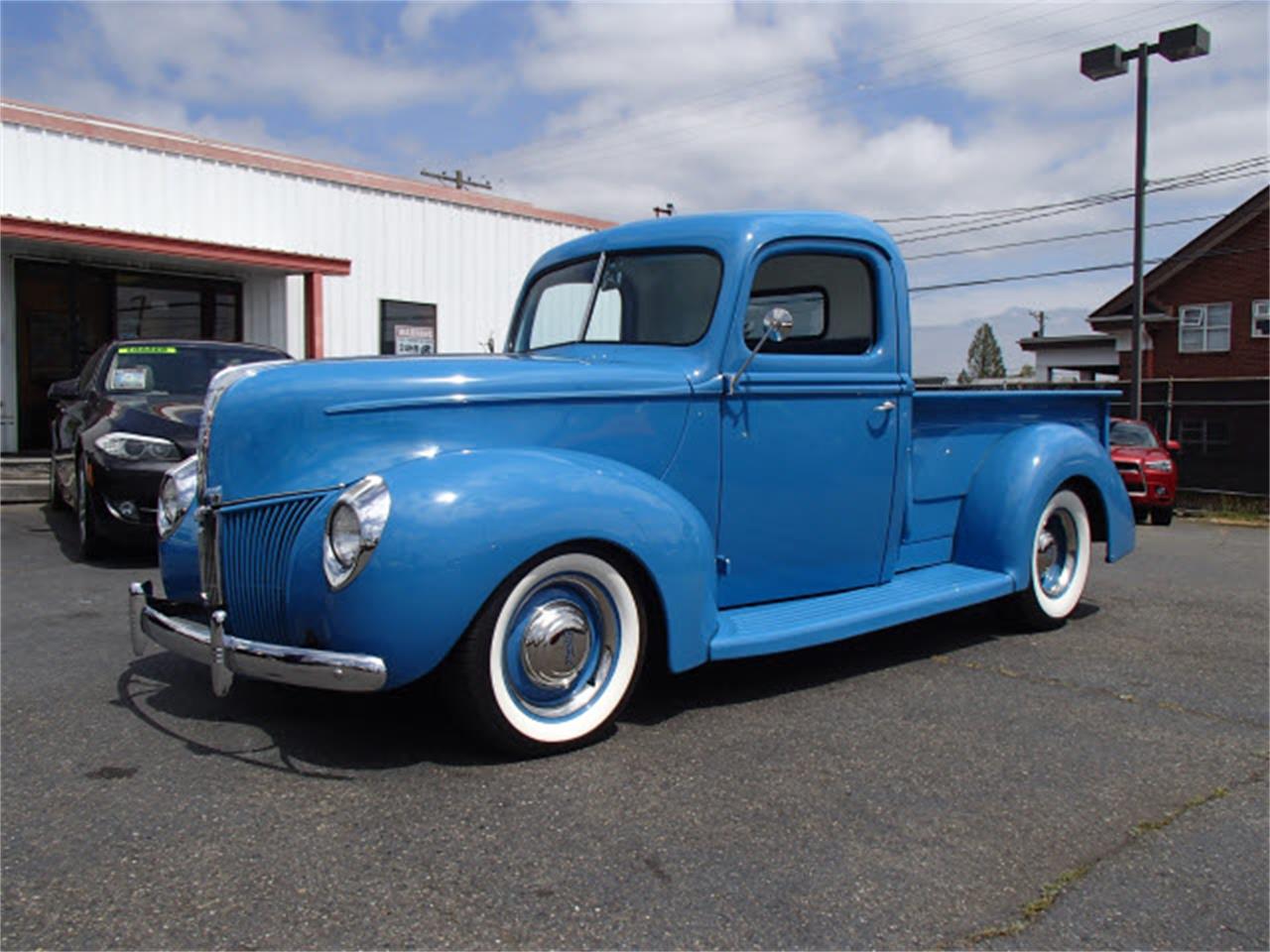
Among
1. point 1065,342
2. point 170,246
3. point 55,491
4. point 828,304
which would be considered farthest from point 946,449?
point 1065,342

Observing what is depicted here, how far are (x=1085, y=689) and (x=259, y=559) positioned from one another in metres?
3.27

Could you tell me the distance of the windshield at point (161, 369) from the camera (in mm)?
7477

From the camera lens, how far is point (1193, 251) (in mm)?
29719

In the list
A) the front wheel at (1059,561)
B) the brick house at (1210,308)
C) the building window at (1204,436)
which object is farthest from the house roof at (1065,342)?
the front wheel at (1059,561)

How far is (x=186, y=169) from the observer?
1248cm

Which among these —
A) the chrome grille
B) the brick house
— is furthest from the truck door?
the brick house

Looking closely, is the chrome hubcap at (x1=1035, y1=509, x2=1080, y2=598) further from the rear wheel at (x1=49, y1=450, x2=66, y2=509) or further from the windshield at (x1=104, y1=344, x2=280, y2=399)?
the rear wheel at (x1=49, y1=450, x2=66, y2=509)

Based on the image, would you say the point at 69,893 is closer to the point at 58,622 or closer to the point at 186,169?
the point at 58,622

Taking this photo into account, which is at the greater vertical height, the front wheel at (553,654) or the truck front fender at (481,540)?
the truck front fender at (481,540)

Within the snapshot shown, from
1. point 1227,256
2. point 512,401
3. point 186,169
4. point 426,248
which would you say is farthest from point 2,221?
point 1227,256

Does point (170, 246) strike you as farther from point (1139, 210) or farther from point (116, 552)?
point (1139, 210)

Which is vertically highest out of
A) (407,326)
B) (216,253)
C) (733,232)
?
(216,253)

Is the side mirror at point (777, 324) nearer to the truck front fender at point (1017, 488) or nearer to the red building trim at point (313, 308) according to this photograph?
the truck front fender at point (1017, 488)

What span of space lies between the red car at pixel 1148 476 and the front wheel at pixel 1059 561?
809 cm
